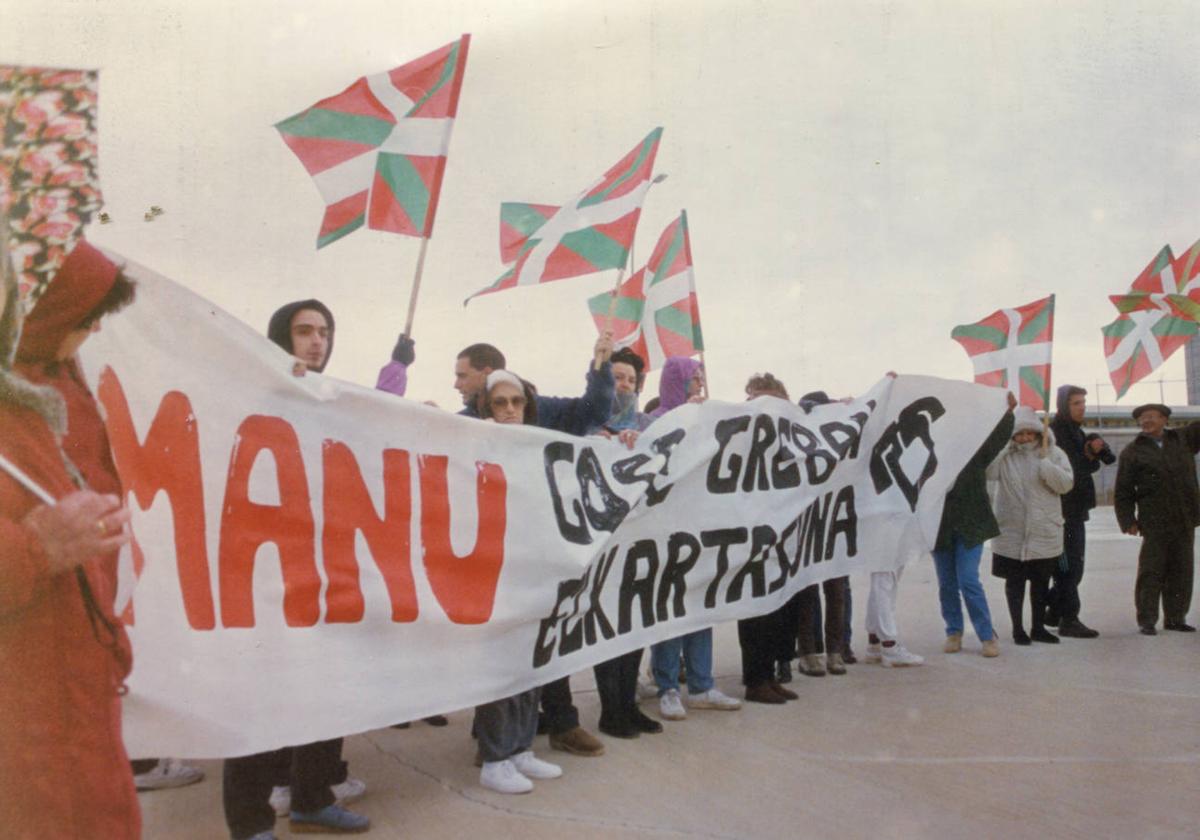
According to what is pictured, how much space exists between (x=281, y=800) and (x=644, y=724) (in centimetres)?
176

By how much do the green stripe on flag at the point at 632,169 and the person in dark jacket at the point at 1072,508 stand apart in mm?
4213

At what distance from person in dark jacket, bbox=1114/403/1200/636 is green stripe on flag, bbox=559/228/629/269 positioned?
498cm

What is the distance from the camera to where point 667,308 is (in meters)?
7.49

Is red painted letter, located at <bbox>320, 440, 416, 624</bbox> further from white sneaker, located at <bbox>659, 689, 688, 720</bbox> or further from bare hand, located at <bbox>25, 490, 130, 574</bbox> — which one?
white sneaker, located at <bbox>659, 689, 688, 720</bbox>

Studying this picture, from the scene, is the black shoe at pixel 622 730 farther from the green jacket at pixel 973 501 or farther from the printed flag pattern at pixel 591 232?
the green jacket at pixel 973 501

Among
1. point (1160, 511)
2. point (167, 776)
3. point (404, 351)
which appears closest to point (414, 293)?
point (404, 351)

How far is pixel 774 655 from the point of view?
18.9 ft

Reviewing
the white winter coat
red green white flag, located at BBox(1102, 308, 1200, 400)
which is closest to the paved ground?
the white winter coat

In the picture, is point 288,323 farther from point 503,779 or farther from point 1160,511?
point 1160,511

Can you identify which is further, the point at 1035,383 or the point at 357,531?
the point at 1035,383

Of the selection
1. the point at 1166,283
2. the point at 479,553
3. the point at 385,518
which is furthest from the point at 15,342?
the point at 1166,283

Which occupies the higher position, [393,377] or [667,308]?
[667,308]

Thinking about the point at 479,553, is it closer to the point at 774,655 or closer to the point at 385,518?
the point at 385,518

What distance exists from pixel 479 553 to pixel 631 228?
2.06m
